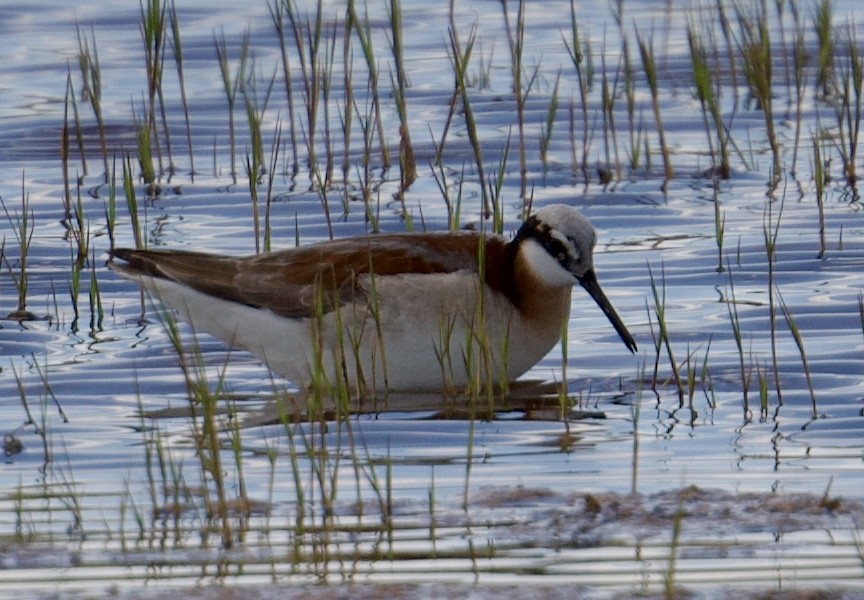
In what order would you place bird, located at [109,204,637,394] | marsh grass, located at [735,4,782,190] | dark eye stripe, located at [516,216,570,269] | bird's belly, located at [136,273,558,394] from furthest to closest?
marsh grass, located at [735,4,782,190], dark eye stripe, located at [516,216,570,269], bird, located at [109,204,637,394], bird's belly, located at [136,273,558,394]

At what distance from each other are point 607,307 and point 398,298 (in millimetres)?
932

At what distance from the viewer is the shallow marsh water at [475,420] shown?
5.73 m

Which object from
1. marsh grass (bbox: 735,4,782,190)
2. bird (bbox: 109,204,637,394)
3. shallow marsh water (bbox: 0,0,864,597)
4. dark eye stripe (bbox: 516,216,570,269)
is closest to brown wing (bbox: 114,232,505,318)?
bird (bbox: 109,204,637,394)

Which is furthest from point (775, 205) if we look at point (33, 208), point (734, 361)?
point (33, 208)

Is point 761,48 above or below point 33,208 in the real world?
above

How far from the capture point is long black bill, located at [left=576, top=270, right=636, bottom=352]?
850 centimetres

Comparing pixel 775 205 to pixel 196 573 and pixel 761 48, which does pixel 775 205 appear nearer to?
pixel 761 48

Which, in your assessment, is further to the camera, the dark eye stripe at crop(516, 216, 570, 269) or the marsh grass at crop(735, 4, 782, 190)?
the marsh grass at crop(735, 4, 782, 190)

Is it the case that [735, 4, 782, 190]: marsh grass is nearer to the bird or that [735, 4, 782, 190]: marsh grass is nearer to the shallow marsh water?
the shallow marsh water

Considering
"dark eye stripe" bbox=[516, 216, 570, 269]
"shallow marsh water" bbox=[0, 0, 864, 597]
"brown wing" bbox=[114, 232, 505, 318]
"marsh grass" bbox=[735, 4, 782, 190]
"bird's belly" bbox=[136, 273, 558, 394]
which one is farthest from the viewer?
"marsh grass" bbox=[735, 4, 782, 190]

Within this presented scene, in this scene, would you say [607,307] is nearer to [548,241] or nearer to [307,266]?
[548,241]

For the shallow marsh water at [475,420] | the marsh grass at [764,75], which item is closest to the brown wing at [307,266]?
the shallow marsh water at [475,420]

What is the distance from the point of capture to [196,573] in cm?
560

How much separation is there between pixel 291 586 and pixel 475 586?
1.63 ft
